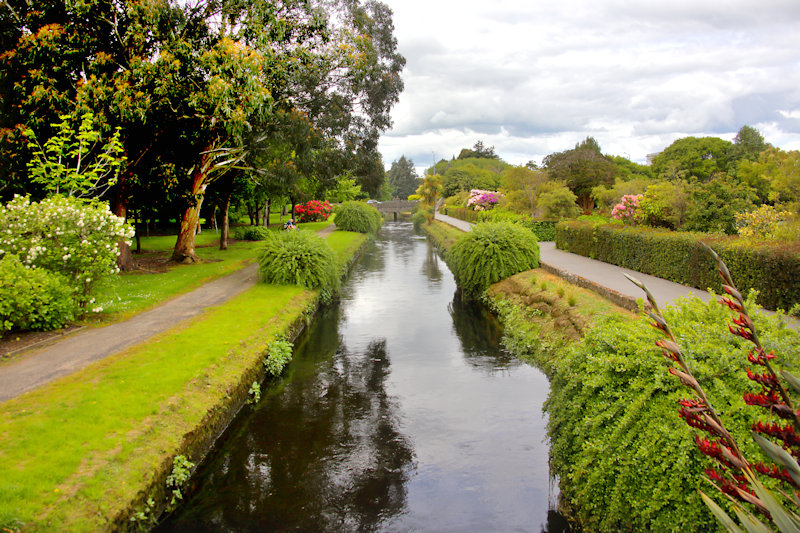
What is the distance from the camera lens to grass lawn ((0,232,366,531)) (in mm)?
4598

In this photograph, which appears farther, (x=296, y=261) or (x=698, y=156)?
(x=698, y=156)

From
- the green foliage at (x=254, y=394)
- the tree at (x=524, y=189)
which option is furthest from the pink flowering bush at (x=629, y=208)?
the green foliage at (x=254, y=394)

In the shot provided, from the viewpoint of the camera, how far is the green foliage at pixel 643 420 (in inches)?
150

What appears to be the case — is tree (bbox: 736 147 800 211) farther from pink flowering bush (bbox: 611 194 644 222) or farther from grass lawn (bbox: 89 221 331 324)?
grass lawn (bbox: 89 221 331 324)

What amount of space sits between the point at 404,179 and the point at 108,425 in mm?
124377

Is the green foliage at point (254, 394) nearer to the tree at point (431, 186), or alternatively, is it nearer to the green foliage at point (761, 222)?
the green foliage at point (761, 222)

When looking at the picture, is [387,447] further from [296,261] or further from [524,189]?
[524,189]

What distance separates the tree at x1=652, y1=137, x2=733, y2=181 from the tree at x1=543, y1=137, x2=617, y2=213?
58.9 feet

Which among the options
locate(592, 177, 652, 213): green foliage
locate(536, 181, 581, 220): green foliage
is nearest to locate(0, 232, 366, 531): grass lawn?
locate(536, 181, 581, 220): green foliage

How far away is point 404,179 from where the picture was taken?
12812 centimetres

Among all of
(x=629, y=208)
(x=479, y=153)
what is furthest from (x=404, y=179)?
(x=629, y=208)

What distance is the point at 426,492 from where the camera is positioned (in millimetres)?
6000

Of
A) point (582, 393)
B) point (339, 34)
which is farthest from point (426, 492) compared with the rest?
point (339, 34)

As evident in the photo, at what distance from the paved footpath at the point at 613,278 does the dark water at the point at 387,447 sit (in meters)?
3.00
